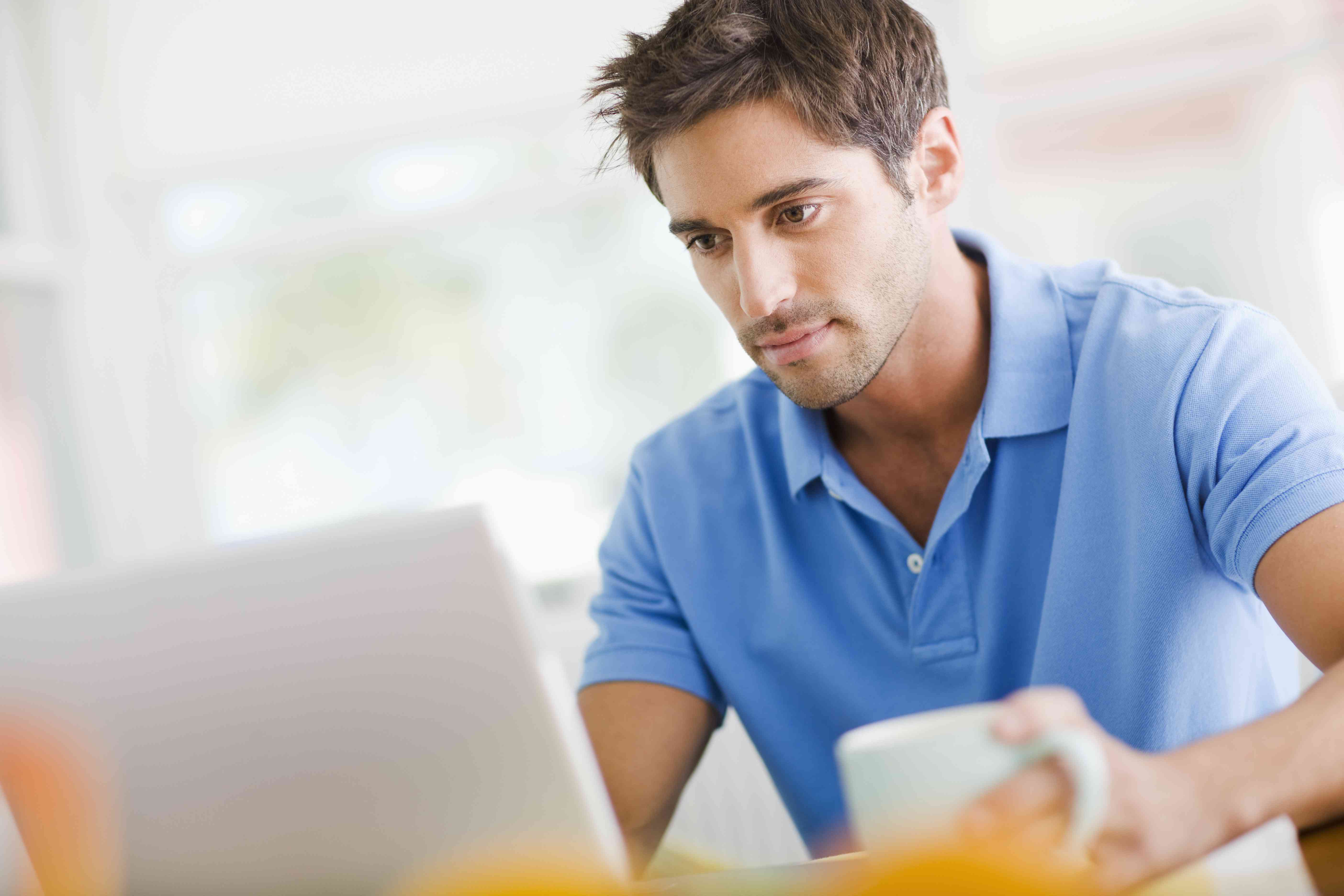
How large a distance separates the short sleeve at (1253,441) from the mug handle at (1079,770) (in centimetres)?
51

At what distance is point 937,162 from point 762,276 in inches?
13.7

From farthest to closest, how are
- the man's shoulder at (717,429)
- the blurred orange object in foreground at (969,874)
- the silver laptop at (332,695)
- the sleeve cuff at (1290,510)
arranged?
the man's shoulder at (717,429) → the sleeve cuff at (1290,510) → the silver laptop at (332,695) → the blurred orange object in foreground at (969,874)

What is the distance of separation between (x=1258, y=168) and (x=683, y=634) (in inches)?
85.4

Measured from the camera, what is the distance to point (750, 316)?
1.19 m

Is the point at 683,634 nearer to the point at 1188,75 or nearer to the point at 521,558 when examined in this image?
the point at 521,558

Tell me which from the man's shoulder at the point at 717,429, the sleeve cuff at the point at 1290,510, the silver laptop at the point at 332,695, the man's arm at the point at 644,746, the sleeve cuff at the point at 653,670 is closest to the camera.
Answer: the silver laptop at the point at 332,695

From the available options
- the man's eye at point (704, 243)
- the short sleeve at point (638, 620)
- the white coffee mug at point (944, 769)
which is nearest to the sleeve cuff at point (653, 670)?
the short sleeve at point (638, 620)

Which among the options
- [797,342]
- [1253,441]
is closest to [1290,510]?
[1253,441]

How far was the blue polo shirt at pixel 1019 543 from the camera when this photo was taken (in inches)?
40.1

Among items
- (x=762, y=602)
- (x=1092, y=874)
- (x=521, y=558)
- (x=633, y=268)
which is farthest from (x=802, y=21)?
(x=521, y=558)

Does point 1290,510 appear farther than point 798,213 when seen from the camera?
No

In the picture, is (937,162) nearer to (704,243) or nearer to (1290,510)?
(704,243)

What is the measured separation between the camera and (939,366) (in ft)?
4.29

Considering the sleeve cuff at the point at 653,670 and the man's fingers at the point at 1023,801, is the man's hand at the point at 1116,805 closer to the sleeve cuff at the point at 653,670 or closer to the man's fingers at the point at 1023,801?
the man's fingers at the point at 1023,801
